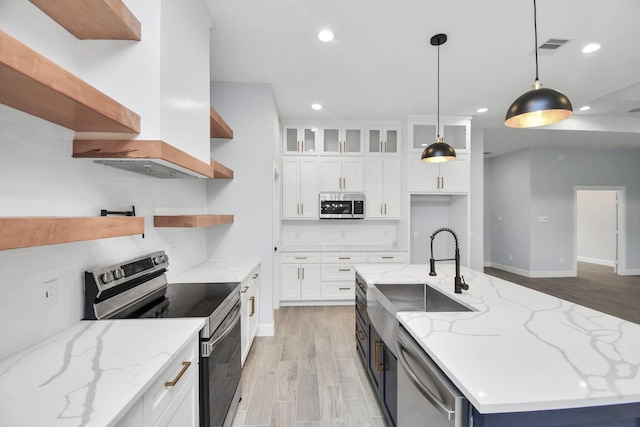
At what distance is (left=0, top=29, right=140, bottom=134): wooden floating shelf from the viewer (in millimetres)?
714

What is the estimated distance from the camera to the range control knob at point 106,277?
1.39 meters

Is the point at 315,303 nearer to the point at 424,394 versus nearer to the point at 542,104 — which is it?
the point at 424,394

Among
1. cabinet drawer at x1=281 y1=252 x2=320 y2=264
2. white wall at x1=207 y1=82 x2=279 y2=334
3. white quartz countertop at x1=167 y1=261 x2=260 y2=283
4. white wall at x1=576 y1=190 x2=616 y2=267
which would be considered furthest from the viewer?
white wall at x1=576 y1=190 x2=616 y2=267

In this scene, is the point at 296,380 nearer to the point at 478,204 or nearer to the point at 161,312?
the point at 161,312

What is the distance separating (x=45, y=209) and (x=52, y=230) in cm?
49

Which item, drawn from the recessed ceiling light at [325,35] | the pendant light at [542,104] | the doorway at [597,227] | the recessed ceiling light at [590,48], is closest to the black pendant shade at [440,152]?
the pendant light at [542,104]

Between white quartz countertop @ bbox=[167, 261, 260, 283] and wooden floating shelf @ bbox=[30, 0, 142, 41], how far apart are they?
1.65 m

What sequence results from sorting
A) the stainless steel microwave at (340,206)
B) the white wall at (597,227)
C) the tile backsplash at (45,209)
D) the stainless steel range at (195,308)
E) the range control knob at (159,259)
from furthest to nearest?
the white wall at (597,227)
the stainless steel microwave at (340,206)
the range control knob at (159,259)
the stainless steel range at (195,308)
the tile backsplash at (45,209)

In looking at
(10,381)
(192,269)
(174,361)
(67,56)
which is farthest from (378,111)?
(10,381)

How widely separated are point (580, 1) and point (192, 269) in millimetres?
3826

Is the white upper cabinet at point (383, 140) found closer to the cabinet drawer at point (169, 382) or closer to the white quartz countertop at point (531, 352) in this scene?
the white quartz countertop at point (531, 352)

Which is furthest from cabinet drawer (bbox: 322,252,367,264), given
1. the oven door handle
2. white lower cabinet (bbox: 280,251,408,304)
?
the oven door handle

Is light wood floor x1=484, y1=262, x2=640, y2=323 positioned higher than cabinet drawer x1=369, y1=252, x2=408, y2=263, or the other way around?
cabinet drawer x1=369, y1=252, x2=408, y2=263

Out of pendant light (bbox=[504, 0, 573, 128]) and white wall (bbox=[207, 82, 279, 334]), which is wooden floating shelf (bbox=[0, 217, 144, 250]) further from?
pendant light (bbox=[504, 0, 573, 128])
